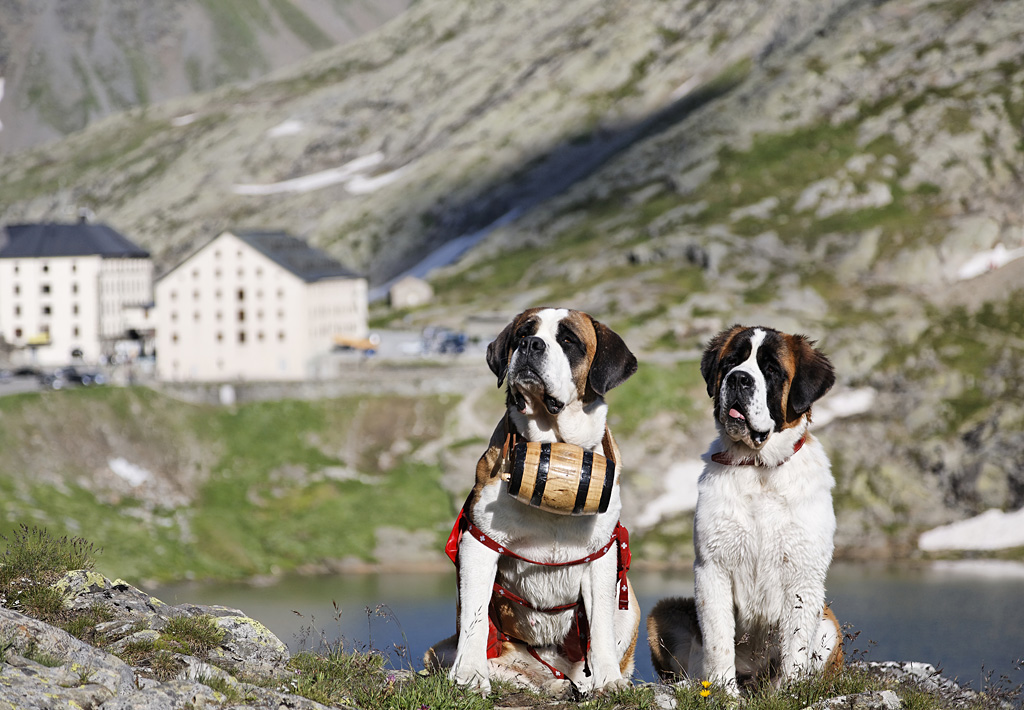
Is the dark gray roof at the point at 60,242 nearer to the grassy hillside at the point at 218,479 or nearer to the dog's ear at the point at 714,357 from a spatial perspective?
the grassy hillside at the point at 218,479

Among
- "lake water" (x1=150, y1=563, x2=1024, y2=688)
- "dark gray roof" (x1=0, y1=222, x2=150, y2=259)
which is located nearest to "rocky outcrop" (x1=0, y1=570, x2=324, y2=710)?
"lake water" (x1=150, y1=563, x2=1024, y2=688)

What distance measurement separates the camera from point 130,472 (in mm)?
69812

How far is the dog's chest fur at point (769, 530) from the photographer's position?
34.6 feet

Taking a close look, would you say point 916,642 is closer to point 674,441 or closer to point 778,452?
point 674,441

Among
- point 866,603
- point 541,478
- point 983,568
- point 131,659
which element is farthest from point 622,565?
point 983,568

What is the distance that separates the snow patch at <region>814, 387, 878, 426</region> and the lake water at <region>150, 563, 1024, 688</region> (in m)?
13.3

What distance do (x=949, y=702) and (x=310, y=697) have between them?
632 centimetres

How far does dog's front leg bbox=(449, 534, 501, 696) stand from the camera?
423 inches

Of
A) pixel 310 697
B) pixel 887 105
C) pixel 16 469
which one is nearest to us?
pixel 310 697

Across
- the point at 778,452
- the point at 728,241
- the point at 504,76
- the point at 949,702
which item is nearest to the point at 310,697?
the point at 778,452

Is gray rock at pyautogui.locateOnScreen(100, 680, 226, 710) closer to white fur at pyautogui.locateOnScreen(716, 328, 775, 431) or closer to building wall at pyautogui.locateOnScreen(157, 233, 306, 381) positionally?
white fur at pyautogui.locateOnScreen(716, 328, 775, 431)

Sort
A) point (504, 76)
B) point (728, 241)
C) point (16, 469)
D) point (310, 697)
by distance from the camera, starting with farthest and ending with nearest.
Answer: point (504, 76)
point (728, 241)
point (16, 469)
point (310, 697)

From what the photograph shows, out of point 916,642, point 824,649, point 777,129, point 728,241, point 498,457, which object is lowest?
point 916,642

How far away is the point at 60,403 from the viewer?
71.1 metres
